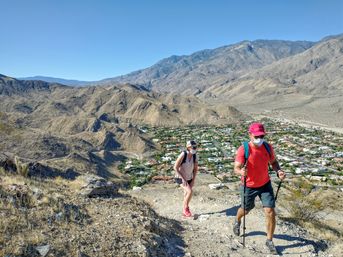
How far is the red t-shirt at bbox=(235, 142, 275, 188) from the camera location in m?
6.61

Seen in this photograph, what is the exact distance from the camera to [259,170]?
265 inches

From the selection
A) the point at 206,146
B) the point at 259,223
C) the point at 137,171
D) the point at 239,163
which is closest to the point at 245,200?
the point at 239,163

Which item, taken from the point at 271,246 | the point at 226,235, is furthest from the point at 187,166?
the point at 271,246

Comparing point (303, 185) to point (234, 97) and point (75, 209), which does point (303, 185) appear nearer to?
point (75, 209)

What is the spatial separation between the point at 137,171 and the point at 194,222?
3247 cm

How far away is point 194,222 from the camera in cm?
895

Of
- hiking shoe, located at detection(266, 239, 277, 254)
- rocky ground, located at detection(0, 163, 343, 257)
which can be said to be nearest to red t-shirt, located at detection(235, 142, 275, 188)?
hiking shoe, located at detection(266, 239, 277, 254)

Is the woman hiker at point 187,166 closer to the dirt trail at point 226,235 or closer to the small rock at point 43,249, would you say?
the dirt trail at point 226,235

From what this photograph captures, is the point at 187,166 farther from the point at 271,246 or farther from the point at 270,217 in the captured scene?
the point at 271,246

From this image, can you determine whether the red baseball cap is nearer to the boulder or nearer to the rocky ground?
the rocky ground

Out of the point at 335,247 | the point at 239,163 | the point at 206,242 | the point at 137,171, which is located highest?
the point at 239,163

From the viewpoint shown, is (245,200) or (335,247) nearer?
(245,200)

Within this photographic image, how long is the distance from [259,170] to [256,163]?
0.53ft

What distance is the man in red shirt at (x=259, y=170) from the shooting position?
259 inches
